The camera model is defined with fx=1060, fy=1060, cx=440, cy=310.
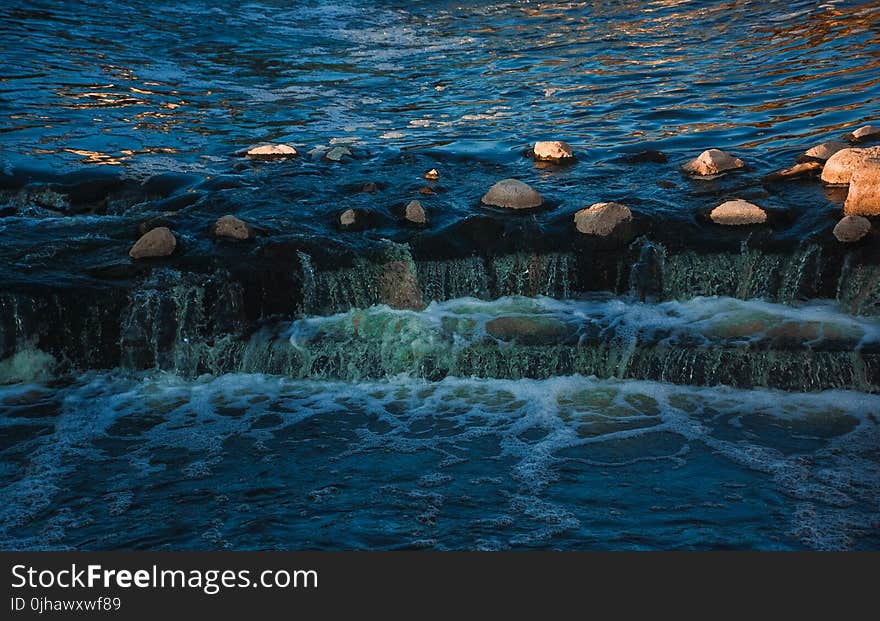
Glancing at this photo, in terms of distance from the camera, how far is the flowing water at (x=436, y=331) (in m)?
5.38

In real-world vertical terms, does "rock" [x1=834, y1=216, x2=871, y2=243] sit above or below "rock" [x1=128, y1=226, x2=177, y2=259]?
above

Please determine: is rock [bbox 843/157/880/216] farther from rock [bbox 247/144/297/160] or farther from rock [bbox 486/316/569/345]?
rock [bbox 247/144/297/160]

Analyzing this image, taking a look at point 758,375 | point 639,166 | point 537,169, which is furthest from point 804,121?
point 758,375

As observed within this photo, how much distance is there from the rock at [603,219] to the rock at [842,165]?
5.90 ft

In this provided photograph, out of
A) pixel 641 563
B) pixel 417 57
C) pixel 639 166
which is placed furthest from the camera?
pixel 417 57

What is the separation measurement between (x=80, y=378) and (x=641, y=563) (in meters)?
4.55

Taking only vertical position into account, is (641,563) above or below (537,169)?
below

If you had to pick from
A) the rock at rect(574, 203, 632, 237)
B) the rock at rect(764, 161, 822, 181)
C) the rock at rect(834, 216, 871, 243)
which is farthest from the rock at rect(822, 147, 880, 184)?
the rock at rect(574, 203, 632, 237)

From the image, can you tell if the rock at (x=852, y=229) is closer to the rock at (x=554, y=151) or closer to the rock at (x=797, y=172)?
the rock at (x=797, y=172)

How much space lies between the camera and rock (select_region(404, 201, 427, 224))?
842cm

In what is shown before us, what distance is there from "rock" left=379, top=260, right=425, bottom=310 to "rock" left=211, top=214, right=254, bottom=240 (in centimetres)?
111

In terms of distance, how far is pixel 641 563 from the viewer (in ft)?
13.8

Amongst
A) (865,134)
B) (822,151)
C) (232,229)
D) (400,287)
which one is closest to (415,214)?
(400,287)

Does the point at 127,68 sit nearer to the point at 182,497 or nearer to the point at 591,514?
the point at 182,497
